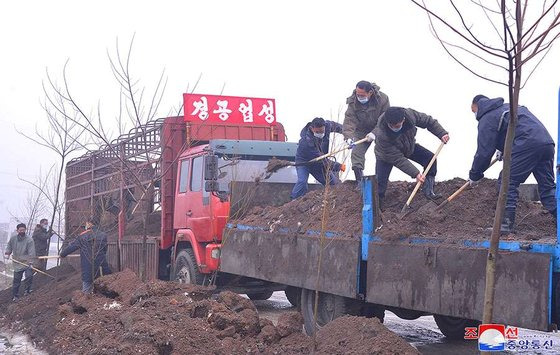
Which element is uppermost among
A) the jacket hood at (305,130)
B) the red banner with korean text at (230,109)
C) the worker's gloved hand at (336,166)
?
the red banner with korean text at (230,109)

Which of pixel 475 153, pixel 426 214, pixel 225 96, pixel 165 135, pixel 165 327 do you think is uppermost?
pixel 225 96

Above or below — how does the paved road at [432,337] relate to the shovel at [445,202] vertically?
below

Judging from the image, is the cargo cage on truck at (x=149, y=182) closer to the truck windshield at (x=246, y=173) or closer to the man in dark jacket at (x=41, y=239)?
the truck windshield at (x=246, y=173)

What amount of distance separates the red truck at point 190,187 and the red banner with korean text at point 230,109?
0.06ft

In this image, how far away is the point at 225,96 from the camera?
1109cm

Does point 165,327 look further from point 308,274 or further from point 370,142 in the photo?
point 370,142

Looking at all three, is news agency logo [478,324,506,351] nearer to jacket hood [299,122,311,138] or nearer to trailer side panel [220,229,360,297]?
trailer side panel [220,229,360,297]

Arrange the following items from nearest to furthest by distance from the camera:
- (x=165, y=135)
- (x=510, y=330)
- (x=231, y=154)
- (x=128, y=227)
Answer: (x=510, y=330) → (x=231, y=154) → (x=165, y=135) → (x=128, y=227)

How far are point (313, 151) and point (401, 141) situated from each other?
212 centimetres

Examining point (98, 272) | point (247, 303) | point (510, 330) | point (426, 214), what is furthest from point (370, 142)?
point (98, 272)

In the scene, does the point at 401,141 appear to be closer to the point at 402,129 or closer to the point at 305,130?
the point at 402,129

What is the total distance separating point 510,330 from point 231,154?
209 inches

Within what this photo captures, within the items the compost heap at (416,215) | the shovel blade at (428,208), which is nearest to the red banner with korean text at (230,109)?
the compost heap at (416,215)

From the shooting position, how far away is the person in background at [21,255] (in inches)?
525
